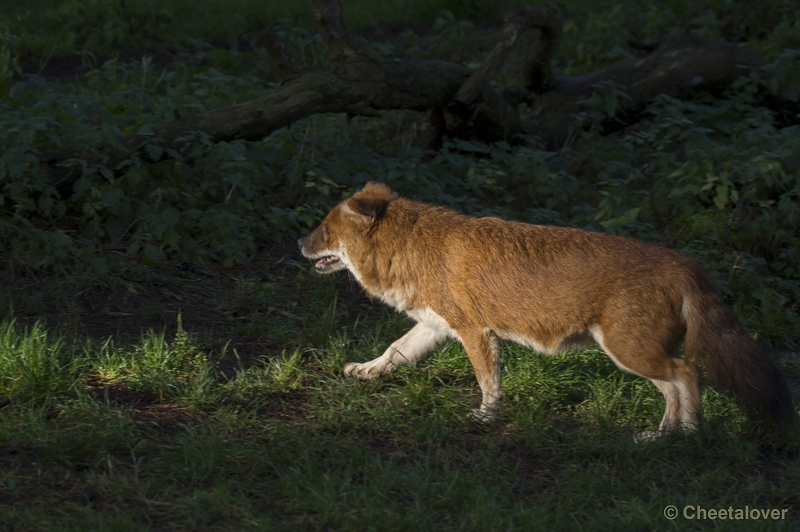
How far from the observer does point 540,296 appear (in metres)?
4.99

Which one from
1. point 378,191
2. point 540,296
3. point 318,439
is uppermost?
point 378,191

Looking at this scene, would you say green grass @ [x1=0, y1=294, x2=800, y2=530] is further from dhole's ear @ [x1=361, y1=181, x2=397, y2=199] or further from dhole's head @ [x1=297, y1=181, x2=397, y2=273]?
dhole's ear @ [x1=361, y1=181, x2=397, y2=199]

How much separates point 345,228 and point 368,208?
0.25 metres

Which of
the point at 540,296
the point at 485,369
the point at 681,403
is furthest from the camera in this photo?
the point at 485,369

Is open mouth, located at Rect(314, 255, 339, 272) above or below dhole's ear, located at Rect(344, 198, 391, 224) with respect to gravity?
below

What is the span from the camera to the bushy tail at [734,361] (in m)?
4.64

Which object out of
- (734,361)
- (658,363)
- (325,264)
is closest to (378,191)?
(325,264)

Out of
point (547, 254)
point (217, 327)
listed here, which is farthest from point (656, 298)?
point (217, 327)

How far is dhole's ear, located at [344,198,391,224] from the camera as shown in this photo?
215 inches

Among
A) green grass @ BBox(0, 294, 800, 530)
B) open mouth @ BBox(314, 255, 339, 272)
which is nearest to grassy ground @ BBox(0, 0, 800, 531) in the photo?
green grass @ BBox(0, 294, 800, 530)

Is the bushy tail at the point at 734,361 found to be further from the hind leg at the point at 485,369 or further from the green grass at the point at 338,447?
the hind leg at the point at 485,369

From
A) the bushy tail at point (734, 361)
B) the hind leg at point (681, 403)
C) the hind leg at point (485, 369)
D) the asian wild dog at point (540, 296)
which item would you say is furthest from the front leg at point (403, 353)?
the bushy tail at point (734, 361)

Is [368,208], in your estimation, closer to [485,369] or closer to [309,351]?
[309,351]

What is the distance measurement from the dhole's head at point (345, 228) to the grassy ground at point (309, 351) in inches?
21.9
